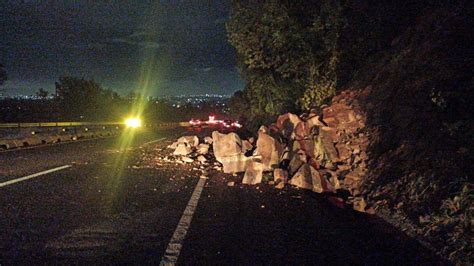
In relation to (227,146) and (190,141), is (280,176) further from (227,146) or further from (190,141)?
(190,141)

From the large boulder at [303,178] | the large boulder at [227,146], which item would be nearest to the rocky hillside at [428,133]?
the large boulder at [303,178]

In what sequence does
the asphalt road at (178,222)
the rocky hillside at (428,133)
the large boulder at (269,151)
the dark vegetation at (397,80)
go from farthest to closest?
the large boulder at (269,151)
the dark vegetation at (397,80)
the rocky hillside at (428,133)
the asphalt road at (178,222)

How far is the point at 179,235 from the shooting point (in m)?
5.64

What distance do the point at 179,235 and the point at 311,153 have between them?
249 inches

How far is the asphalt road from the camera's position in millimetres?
4871

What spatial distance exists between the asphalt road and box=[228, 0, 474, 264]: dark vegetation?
83cm

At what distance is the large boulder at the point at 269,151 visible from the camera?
11.6 meters

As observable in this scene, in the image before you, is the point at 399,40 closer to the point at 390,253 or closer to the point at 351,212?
the point at 351,212

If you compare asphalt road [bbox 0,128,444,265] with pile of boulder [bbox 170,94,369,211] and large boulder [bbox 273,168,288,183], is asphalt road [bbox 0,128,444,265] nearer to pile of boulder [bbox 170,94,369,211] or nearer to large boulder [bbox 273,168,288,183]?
large boulder [bbox 273,168,288,183]

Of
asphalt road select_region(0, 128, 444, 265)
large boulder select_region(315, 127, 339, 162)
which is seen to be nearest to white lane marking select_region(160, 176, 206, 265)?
asphalt road select_region(0, 128, 444, 265)

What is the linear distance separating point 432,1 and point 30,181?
13.7 m

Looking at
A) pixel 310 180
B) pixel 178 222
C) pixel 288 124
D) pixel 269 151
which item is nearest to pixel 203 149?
pixel 288 124

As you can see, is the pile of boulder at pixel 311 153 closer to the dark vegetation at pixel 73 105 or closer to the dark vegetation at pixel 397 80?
the dark vegetation at pixel 397 80

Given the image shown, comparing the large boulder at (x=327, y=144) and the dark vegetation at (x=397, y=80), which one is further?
the large boulder at (x=327, y=144)
